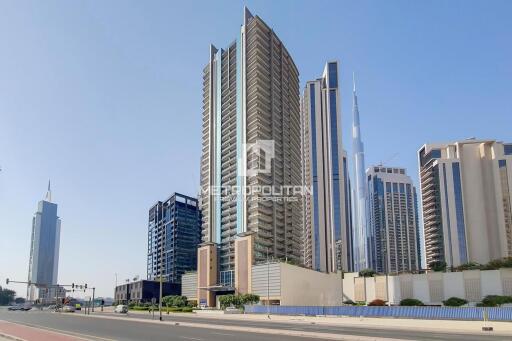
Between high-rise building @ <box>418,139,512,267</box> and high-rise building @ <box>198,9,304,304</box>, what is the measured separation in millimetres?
48635

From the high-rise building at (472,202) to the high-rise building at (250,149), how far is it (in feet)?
160

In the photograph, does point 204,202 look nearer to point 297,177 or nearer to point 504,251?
point 297,177

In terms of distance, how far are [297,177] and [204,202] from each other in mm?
36566

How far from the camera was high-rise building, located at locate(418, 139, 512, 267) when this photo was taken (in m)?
148

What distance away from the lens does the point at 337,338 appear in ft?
96.9

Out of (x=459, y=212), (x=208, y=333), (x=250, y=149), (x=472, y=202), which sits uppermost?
(x=250, y=149)

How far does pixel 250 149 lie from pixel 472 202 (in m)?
74.2

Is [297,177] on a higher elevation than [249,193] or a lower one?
higher

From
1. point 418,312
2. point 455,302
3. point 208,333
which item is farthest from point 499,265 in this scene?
point 208,333

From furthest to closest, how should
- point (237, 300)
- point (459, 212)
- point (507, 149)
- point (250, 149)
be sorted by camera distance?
point (507, 149)
point (459, 212)
point (250, 149)
point (237, 300)

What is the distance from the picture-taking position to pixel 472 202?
5979 inches

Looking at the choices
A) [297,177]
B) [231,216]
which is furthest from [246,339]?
[297,177]
